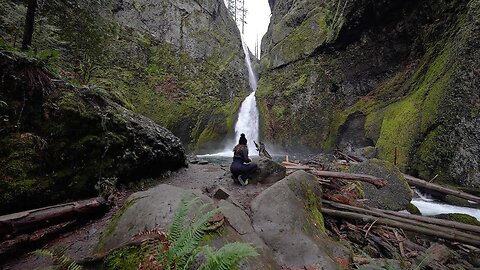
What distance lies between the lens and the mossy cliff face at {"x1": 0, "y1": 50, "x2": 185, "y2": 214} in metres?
3.54

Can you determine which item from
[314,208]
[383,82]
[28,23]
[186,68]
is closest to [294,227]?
[314,208]

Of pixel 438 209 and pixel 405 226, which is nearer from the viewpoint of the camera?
pixel 405 226

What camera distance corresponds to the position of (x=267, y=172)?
18.5 ft

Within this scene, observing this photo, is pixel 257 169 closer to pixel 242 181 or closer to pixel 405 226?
pixel 242 181

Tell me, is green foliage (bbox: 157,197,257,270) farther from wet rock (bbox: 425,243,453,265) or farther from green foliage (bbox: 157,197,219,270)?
wet rock (bbox: 425,243,453,265)

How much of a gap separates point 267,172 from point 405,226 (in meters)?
2.81

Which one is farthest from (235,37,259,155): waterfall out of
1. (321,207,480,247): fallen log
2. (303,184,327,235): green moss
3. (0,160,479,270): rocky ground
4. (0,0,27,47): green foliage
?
(0,0,27,47): green foliage

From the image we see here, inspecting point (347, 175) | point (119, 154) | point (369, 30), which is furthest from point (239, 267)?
point (369, 30)

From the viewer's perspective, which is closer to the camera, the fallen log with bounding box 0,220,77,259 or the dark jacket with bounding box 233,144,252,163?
the fallen log with bounding box 0,220,77,259

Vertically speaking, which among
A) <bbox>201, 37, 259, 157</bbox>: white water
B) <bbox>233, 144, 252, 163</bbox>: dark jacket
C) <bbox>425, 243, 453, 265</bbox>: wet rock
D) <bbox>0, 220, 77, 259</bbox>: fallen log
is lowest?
<bbox>425, 243, 453, 265</bbox>: wet rock

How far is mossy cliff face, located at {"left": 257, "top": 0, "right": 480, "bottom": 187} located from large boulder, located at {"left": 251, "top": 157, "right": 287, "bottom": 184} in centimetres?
710

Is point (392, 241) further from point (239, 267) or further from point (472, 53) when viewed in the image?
point (472, 53)

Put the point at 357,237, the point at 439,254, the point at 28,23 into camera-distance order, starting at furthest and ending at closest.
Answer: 1. the point at 28,23
2. the point at 357,237
3. the point at 439,254

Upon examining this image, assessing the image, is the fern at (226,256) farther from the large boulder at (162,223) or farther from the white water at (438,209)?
the white water at (438,209)
